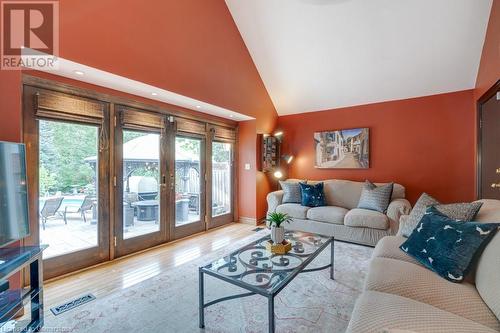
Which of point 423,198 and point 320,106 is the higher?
point 320,106

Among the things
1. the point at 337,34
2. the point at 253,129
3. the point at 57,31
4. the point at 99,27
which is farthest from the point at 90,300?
the point at 337,34

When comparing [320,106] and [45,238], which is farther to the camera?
[320,106]

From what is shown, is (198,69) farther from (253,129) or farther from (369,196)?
(369,196)

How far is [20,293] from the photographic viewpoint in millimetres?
1584

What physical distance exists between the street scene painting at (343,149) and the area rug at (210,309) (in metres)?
2.40

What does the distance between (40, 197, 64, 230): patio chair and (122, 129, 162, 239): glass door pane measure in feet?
2.35

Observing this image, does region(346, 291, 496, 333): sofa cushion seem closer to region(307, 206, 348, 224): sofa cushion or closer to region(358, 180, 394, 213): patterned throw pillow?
region(307, 206, 348, 224): sofa cushion

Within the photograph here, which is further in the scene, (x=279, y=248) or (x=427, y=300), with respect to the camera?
(x=279, y=248)

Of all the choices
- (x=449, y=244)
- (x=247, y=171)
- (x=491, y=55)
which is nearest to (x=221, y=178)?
(x=247, y=171)

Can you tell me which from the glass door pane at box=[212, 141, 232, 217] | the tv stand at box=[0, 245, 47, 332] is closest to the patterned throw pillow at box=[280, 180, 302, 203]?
the glass door pane at box=[212, 141, 232, 217]

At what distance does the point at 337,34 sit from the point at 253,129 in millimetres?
2151

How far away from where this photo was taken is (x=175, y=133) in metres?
3.76

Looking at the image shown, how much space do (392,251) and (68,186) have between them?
3357 mm

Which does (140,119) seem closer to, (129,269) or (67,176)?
(67,176)
